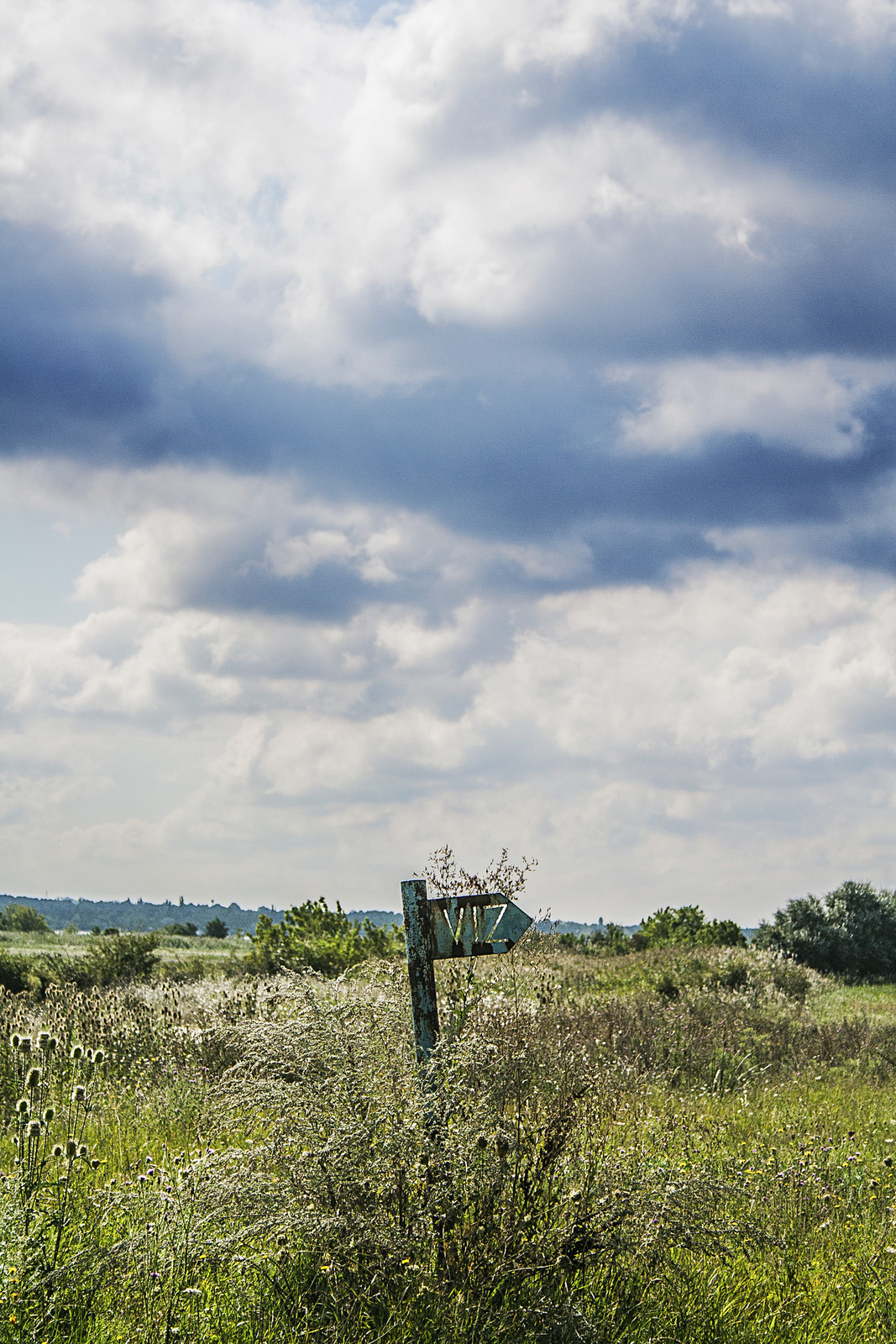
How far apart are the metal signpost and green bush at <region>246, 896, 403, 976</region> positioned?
1290 cm

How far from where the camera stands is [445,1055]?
4.02 meters

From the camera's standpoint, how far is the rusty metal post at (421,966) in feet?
13.9

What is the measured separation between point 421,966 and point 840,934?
88.1ft

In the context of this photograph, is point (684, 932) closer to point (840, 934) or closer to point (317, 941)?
point (840, 934)

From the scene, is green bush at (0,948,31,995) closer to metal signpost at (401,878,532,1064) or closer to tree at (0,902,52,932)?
metal signpost at (401,878,532,1064)

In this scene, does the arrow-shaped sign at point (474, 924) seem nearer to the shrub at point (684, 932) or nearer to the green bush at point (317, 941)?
the green bush at point (317, 941)

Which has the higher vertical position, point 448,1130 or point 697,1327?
point 448,1130

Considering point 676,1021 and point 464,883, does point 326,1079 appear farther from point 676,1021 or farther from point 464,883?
point 676,1021

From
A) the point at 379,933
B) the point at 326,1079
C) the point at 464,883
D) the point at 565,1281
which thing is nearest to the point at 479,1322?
the point at 565,1281

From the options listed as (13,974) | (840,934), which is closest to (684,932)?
(840,934)

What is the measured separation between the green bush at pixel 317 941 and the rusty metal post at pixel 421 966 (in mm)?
12978

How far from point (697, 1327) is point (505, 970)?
328 inches

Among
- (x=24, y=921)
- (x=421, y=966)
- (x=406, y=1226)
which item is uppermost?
(x=421, y=966)

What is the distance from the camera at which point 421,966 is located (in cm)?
435
